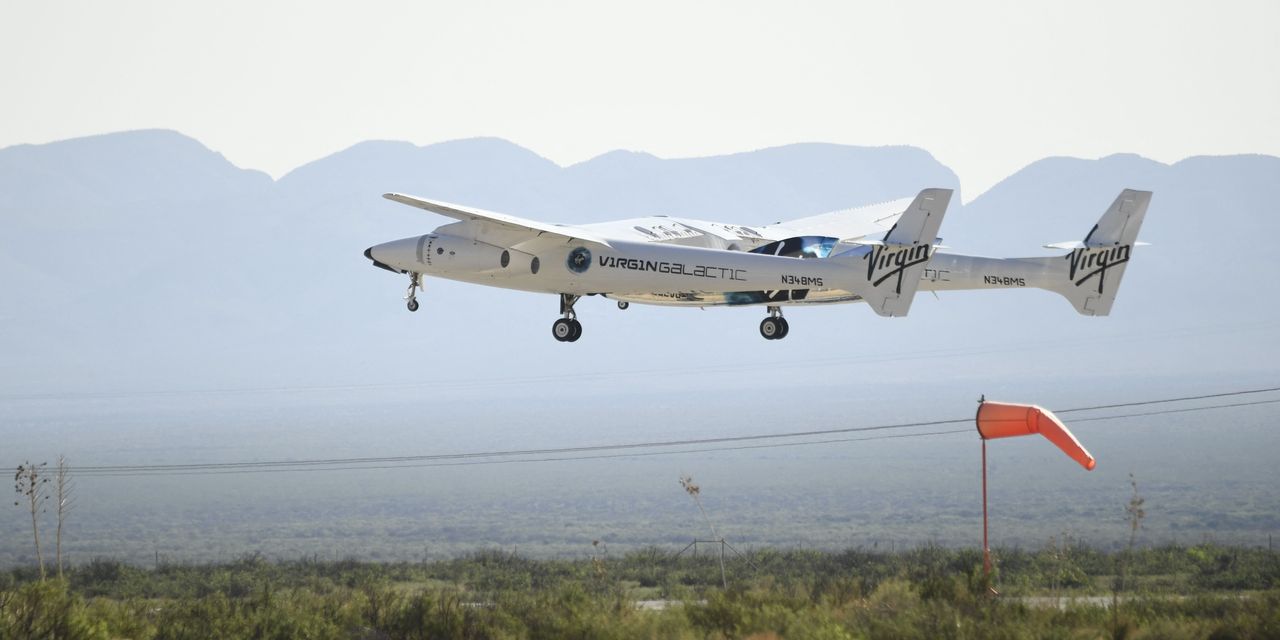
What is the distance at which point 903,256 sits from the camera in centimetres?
4256

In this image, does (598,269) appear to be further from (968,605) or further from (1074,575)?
(1074,575)

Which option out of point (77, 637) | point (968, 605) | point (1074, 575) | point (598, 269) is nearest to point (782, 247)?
point (598, 269)

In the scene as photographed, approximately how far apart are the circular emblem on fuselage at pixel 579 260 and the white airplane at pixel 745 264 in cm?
3

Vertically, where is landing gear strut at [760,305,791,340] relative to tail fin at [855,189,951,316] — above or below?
below

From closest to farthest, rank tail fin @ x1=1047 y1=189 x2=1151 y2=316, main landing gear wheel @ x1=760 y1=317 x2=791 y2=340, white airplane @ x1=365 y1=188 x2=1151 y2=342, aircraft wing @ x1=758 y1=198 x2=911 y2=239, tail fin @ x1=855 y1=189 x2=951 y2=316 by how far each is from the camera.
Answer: tail fin @ x1=855 y1=189 x2=951 y2=316 < white airplane @ x1=365 y1=188 x2=1151 y2=342 < main landing gear wheel @ x1=760 y1=317 x2=791 y2=340 < tail fin @ x1=1047 y1=189 x2=1151 y2=316 < aircraft wing @ x1=758 y1=198 x2=911 y2=239

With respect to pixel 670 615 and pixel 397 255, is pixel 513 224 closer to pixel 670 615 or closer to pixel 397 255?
pixel 397 255

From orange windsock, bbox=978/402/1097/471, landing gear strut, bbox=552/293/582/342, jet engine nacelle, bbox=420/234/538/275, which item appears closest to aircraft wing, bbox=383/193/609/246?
jet engine nacelle, bbox=420/234/538/275

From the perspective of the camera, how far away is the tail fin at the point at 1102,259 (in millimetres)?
48250

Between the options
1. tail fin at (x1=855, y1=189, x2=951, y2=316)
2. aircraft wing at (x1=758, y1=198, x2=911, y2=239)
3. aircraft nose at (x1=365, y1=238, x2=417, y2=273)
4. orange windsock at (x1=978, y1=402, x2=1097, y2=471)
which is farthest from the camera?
aircraft wing at (x1=758, y1=198, x2=911, y2=239)

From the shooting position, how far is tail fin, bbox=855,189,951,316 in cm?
4212

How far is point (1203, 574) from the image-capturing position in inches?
3199

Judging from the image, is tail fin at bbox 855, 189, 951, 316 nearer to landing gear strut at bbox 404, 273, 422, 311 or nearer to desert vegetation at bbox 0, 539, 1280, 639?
desert vegetation at bbox 0, 539, 1280, 639

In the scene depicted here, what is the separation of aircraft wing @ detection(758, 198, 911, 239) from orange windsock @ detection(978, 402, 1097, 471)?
583 inches

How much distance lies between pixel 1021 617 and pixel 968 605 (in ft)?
7.30
